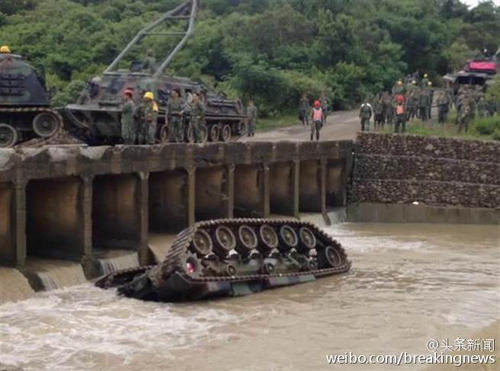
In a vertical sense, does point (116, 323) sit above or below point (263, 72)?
→ below

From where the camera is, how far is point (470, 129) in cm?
3603

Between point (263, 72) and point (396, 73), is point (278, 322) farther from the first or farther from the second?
point (396, 73)

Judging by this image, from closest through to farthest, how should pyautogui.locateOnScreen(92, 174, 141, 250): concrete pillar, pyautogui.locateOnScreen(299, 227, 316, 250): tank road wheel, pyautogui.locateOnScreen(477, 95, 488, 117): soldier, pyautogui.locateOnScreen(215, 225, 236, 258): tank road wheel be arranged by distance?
pyautogui.locateOnScreen(215, 225, 236, 258): tank road wheel, pyautogui.locateOnScreen(299, 227, 316, 250): tank road wheel, pyautogui.locateOnScreen(92, 174, 141, 250): concrete pillar, pyautogui.locateOnScreen(477, 95, 488, 117): soldier

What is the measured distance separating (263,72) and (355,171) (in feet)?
46.7

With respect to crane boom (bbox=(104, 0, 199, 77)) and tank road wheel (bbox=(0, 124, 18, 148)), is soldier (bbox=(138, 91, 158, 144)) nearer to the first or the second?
tank road wheel (bbox=(0, 124, 18, 148))

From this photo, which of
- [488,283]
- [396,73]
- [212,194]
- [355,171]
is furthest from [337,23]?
[488,283]

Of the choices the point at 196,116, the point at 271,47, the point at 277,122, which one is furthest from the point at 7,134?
the point at 271,47

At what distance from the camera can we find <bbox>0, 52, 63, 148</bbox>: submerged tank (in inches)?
953

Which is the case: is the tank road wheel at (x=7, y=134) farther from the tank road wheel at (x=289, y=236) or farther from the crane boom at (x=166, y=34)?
the tank road wheel at (x=289, y=236)

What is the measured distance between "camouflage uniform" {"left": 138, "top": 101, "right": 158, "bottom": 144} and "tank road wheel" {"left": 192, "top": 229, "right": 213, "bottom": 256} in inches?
261

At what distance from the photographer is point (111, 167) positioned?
64.1ft

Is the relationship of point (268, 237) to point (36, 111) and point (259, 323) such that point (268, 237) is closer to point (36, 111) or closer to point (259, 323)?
point (259, 323)

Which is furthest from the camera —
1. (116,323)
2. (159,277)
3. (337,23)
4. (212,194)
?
(337,23)

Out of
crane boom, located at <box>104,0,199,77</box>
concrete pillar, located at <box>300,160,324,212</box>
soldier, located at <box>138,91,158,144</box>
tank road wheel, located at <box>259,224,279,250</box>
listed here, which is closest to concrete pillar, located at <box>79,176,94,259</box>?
tank road wheel, located at <box>259,224,279,250</box>
